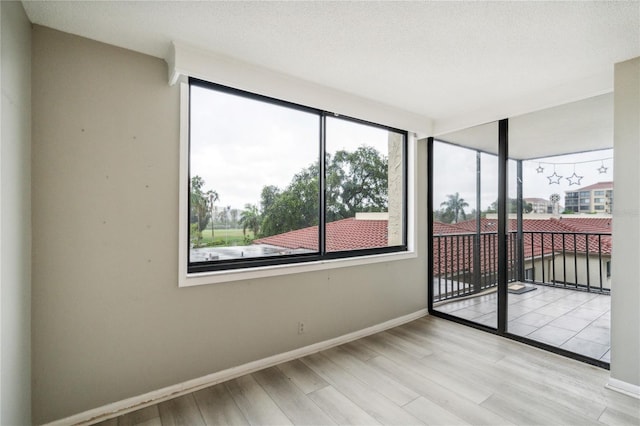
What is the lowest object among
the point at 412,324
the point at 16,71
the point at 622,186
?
the point at 412,324

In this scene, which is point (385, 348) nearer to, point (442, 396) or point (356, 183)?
point (442, 396)

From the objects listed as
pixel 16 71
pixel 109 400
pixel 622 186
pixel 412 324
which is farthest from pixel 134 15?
pixel 412 324

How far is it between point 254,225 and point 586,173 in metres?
2.92

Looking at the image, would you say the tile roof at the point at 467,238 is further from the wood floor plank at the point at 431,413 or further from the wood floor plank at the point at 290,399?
the wood floor plank at the point at 431,413

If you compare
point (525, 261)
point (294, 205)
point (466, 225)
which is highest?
point (294, 205)

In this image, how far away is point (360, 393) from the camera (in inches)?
84.2

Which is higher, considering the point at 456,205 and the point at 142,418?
the point at 456,205

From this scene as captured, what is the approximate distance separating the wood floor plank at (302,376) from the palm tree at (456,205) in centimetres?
247

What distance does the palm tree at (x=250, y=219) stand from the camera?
2547 millimetres

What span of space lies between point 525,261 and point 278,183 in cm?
264

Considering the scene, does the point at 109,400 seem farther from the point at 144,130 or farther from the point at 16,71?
the point at 16,71

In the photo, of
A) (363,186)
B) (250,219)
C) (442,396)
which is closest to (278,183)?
(250,219)

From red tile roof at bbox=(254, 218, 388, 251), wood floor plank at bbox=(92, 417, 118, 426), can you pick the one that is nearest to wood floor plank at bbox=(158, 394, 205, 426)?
wood floor plank at bbox=(92, 417, 118, 426)

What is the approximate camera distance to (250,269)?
2432 mm
